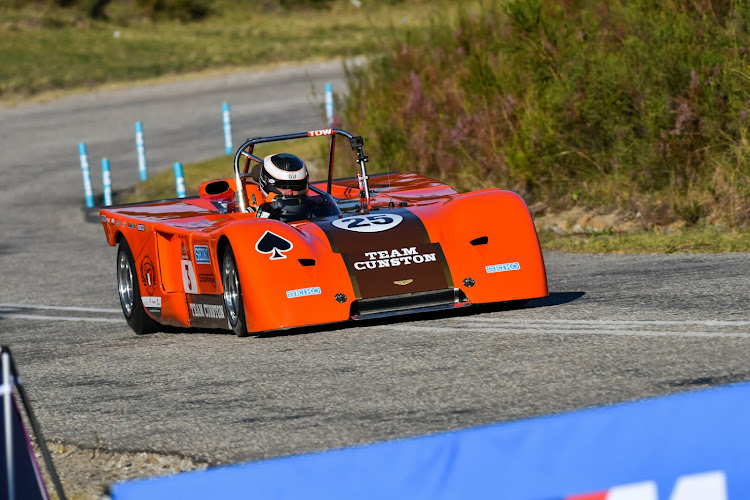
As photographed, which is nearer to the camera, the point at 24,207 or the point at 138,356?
the point at 138,356

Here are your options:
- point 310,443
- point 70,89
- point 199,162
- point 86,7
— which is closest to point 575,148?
point 310,443

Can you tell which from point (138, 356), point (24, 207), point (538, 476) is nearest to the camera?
point (538, 476)

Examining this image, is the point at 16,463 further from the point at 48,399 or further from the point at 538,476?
the point at 48,399

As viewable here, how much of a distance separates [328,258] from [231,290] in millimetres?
768

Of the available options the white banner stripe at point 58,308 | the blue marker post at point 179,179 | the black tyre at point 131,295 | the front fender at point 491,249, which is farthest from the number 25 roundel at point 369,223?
the blue marker post at point 179,179

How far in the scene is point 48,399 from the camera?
7719 millimetres

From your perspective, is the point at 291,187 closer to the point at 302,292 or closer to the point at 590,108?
the point at 302,292

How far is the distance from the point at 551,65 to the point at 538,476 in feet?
44.6

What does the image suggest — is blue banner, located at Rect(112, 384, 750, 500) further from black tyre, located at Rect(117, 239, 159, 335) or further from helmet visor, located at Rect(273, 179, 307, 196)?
black tyre, located at Rect(117, 239, 159, 335)

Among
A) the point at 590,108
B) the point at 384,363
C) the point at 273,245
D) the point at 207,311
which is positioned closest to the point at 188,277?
the point at 207,311

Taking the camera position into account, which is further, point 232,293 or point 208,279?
point 208,279

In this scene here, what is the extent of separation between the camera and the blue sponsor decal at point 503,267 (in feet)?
29.6

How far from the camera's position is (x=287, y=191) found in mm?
10188

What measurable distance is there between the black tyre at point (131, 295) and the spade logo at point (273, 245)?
7.17ft
